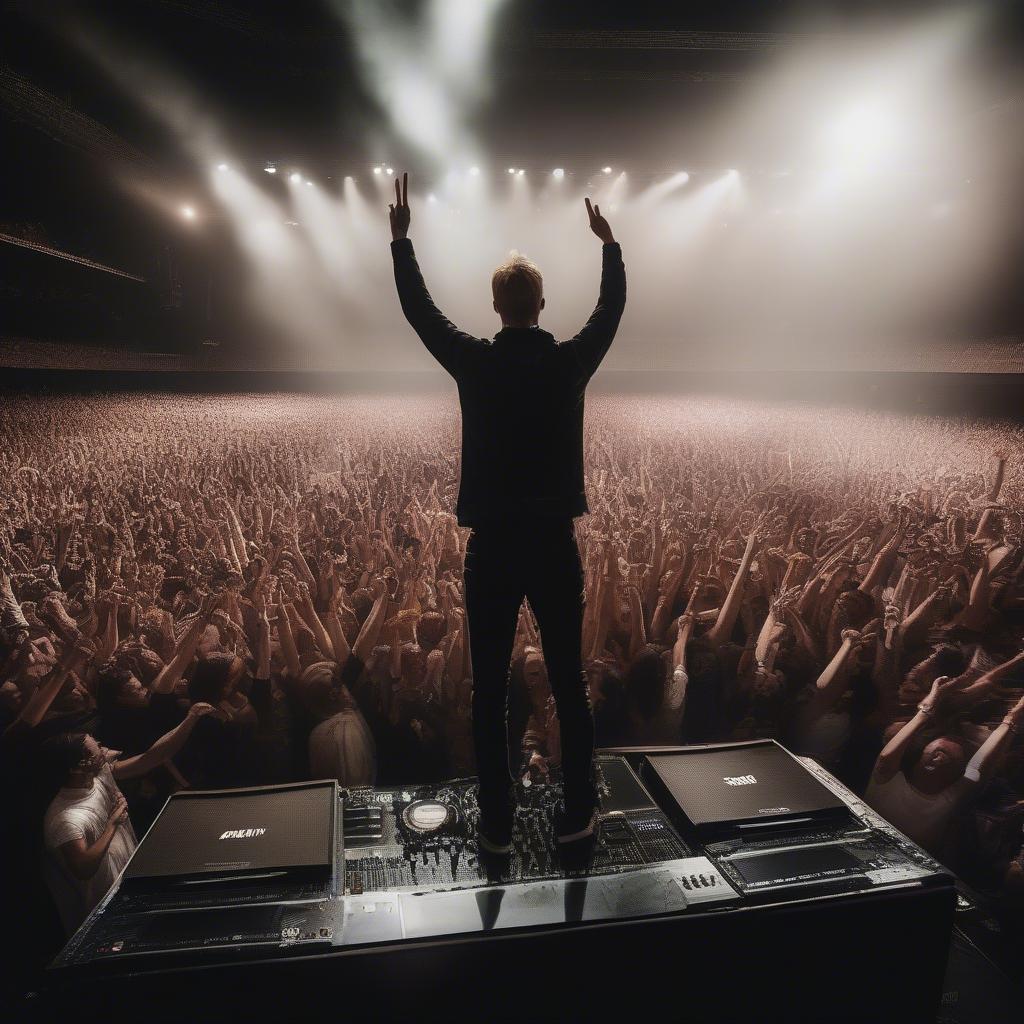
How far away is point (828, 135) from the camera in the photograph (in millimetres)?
3201

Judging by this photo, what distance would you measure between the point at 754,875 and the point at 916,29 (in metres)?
3.62

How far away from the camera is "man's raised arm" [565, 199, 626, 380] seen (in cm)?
132

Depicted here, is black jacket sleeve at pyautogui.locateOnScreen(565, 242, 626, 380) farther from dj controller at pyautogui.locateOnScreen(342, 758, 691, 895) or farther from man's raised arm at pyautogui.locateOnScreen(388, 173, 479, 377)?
dj controller at pyautogui.locateOnScreen(342, 758, 691, 895)

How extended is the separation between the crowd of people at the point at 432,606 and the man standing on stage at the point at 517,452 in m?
0.95

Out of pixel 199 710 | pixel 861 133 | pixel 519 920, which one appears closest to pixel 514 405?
pixel 519 920

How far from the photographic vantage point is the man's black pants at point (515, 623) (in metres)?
1.33

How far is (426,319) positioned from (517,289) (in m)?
0.22

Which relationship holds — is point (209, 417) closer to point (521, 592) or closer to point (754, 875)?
point (521, 592)

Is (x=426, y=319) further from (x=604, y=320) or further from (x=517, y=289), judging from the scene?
(x=604, y=320)

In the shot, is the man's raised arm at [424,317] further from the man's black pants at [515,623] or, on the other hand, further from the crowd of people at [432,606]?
the crowd of people at [432,606]

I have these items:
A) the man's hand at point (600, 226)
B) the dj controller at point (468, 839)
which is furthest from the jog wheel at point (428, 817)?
the man's hand at point (600, 226)

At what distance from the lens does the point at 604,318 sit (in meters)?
1.36

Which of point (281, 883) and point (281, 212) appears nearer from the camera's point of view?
point (281, 883)

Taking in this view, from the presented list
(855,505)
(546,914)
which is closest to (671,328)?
(855,505)
